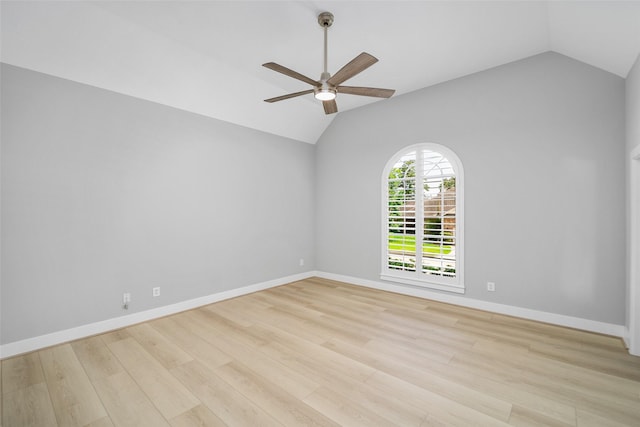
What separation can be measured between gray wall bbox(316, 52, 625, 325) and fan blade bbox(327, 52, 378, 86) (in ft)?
7.55

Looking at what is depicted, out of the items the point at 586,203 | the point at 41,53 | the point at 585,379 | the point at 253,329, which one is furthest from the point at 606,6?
the point at 41,53

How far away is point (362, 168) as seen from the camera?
4996 millimetres

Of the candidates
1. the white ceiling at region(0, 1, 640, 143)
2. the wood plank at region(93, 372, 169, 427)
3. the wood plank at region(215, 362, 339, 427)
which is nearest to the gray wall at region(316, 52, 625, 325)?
the white ceiling at region(0, 1, 640, 143)

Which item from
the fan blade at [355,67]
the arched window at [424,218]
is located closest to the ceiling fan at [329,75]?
the fan blade at [355,67]

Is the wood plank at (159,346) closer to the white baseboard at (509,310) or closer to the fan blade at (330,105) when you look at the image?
the fan blade at (330,105)

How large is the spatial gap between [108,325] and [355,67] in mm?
3774

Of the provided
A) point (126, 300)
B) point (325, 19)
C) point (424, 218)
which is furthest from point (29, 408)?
point (424, 218)

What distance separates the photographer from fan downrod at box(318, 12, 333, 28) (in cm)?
254

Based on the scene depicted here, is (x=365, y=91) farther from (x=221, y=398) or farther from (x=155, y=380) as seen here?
(x=155, y=380)

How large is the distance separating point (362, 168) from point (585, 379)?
3.79 metres

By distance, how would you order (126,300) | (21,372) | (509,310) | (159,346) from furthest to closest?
(509,310) → (126,300) → (159,346) → (21,372)

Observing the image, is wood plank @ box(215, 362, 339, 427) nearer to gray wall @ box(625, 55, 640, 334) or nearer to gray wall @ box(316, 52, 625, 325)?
gray wall @ box(316, 52, 625, 325)

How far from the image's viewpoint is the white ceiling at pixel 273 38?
2423mm

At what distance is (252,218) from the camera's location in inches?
183
